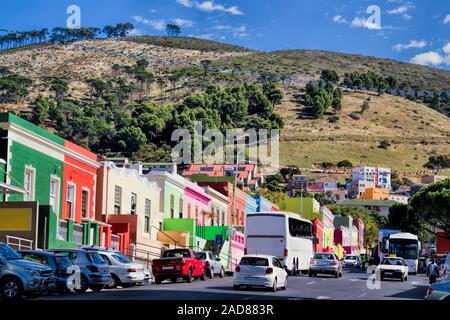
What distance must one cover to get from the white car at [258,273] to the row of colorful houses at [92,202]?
30.2 feet

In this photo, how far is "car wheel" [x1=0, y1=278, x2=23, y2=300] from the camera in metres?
23.8

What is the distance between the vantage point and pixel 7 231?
37.6 meters

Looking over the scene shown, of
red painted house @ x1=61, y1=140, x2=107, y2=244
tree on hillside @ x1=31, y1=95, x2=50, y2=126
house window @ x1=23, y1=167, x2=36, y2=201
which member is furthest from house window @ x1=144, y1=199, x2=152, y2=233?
tree on hillside @ x1=31, y1=95, x2=50, y2=126

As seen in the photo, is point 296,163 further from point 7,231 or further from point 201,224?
point 7,231

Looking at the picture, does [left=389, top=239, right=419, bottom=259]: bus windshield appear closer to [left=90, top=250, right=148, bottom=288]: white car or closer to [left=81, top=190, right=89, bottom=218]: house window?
[left=81, top=190, right=89, bottom=218]: house window

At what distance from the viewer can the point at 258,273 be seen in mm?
33125

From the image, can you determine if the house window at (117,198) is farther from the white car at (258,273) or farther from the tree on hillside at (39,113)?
the tree on hillside at (39,113)

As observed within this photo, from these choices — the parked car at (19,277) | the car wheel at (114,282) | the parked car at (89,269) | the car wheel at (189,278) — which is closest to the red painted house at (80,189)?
the car wheel at (189,278)

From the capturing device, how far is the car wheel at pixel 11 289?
23750 mm

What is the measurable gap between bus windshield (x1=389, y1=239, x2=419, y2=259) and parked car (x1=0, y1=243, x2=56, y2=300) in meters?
48.3

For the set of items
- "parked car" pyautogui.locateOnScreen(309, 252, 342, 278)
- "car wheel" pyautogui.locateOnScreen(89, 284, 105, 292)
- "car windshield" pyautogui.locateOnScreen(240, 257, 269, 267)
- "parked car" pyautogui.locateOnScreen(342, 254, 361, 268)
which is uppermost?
"car windshield" pyautogui.locateOnScreen(240, 257, 269, 267)

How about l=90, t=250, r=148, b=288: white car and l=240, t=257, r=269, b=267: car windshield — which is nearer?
l=90, t=250, r=148, b=288: white car

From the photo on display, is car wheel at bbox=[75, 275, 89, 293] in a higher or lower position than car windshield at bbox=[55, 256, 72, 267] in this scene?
lower
